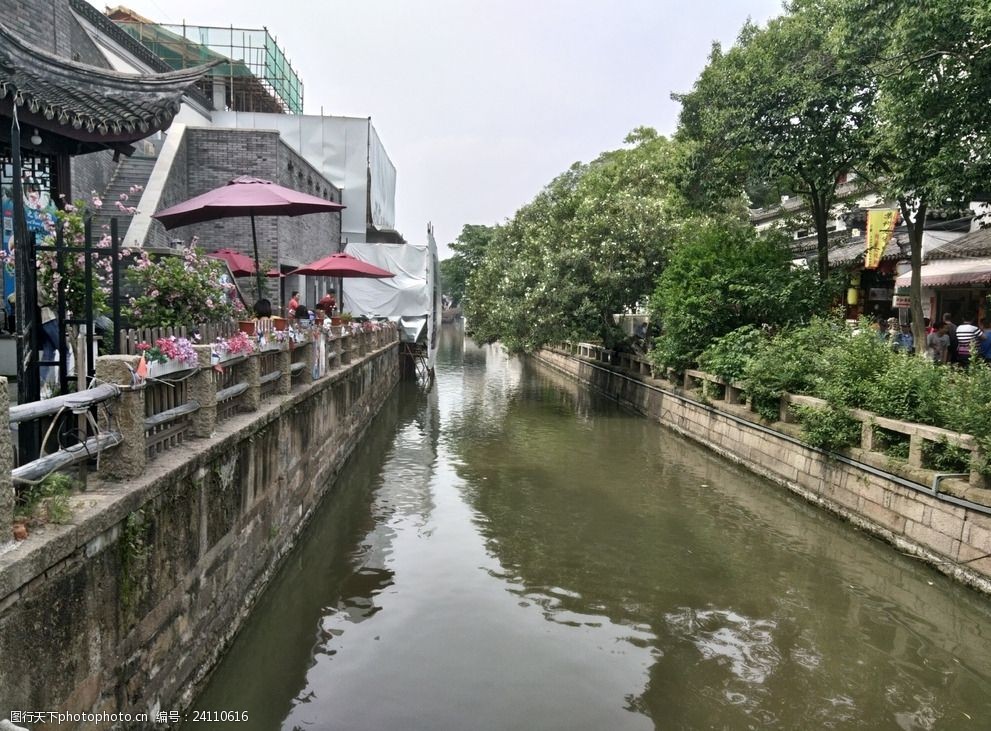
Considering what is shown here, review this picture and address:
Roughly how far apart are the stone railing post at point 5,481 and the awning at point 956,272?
16.3 m

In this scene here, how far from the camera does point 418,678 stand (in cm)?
565

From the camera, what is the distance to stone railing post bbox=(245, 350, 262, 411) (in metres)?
6.99

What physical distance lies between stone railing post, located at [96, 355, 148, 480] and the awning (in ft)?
50.9

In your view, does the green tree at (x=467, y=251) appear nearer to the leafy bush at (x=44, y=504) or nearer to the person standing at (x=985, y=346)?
the person standing at (x=985, y=346)

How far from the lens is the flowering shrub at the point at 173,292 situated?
641 cm

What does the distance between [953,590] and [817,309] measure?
27.9 feet

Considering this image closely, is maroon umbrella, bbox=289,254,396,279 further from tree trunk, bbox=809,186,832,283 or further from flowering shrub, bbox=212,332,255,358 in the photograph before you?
tree trunk, bbox=809,186,832,283

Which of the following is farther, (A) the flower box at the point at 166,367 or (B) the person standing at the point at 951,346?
(B) the person standing at the point at 951,346

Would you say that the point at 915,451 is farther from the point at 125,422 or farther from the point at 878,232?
the point at 878,232

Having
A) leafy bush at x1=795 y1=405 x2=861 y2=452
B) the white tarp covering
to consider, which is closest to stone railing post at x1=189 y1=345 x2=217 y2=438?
leafy bush at x1=795 y1=405 x2=861 y2=452

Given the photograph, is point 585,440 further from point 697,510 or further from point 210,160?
point 210,160

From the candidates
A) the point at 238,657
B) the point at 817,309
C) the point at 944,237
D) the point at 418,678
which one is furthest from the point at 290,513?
the point at 944,237

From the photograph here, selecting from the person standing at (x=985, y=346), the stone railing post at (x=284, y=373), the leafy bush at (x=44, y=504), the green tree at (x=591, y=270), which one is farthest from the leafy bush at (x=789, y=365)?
the leafy bush at (x=44, y=504)

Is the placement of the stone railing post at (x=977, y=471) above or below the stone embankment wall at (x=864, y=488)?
above
